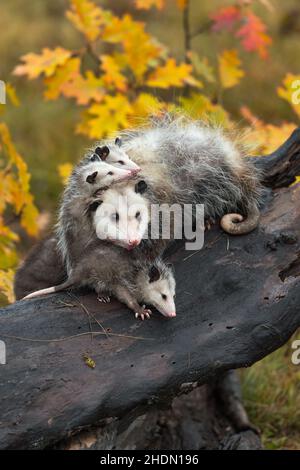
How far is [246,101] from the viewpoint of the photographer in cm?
561

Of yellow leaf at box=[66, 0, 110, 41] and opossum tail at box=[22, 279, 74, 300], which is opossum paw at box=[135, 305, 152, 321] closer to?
opossum tail at box=[22, 279, 74, 300]

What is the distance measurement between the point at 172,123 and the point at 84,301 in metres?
0.80

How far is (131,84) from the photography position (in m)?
3.86

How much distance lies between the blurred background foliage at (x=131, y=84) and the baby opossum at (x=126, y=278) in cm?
66

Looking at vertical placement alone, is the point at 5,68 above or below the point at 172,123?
above

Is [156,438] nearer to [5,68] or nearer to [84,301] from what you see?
[84,301]

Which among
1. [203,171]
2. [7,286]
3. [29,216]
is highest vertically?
[29,216]

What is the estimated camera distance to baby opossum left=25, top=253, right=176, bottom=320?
2.32 meters

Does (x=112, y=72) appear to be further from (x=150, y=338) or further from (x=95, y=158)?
(x=150, y=338)

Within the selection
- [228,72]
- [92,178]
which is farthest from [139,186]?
[228,72]

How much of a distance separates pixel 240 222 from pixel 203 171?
23cm

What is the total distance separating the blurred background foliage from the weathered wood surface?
658mm
